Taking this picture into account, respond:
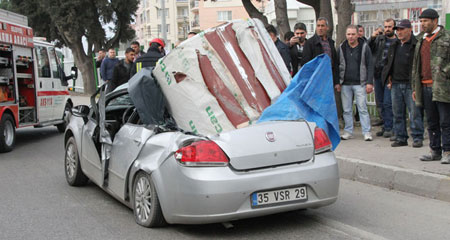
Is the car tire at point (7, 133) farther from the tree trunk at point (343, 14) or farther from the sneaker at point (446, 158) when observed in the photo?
the sneaker at point (446, 158)

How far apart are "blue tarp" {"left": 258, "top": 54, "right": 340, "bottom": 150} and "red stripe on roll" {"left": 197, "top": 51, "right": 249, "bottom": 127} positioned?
261 mm

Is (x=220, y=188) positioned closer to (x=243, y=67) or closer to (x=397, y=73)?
(x=243, y=67)

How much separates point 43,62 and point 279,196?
31.2 ft

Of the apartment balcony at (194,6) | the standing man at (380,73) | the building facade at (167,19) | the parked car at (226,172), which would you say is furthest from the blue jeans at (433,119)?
the building facade at (167,19)

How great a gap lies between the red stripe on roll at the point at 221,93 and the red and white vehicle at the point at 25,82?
6.64m

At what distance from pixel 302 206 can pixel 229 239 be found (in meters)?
0.72

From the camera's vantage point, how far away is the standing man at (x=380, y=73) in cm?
952

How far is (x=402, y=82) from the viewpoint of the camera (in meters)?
8.49

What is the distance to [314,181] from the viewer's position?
15.7 feet

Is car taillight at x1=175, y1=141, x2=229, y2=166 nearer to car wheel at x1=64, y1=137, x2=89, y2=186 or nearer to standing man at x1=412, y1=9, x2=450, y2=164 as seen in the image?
car wheel at x1=64, y1=137, x2=89, y2=186

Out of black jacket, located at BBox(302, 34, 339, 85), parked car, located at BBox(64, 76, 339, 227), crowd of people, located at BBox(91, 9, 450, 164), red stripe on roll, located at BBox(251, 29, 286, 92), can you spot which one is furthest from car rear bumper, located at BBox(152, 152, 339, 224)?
black jacket, located at BBox(302, 34, 339, 85)

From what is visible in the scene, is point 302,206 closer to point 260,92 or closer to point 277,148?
point 277,148

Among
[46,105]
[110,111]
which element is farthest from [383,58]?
[46,105]

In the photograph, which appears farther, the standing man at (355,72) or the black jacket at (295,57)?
the black jacket at (295,57)
